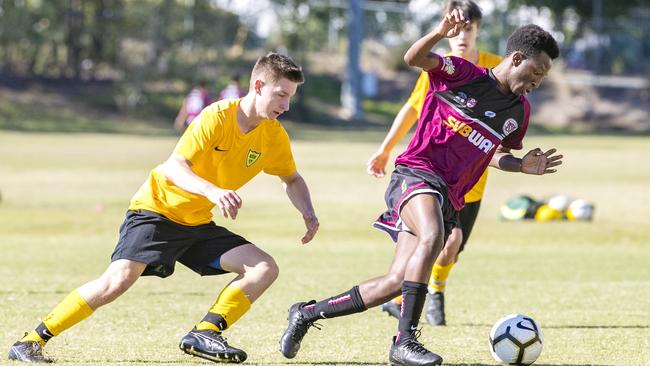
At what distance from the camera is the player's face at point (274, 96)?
21.4 ft

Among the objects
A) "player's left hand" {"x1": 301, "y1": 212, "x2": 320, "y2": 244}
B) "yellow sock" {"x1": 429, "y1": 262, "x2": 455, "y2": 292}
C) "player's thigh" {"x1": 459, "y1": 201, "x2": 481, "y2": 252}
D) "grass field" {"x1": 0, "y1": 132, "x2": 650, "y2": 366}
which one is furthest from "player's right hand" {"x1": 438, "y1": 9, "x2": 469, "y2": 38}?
"yellow sock" {"x1": 429, "y1": 262, "x2": 455, "y2": 292}

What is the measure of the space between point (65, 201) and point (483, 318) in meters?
13.0

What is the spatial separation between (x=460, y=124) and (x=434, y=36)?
2.17 ft

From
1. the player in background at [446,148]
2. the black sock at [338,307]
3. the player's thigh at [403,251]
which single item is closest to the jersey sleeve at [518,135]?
the player in background at [446,148]

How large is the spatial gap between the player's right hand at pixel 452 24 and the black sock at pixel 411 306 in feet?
4.51

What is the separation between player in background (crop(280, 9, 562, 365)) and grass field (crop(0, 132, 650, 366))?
1.49 feet

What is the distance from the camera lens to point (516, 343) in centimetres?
669

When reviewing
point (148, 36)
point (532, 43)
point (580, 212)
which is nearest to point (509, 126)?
point (532, 43)

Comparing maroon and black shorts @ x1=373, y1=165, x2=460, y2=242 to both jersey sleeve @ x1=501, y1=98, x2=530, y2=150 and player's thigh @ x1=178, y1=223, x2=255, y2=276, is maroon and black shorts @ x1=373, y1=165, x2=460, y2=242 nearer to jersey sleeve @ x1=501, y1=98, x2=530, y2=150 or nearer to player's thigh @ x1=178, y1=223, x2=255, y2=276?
jersey sleeve @ x1=501, y1=98, x2=530, y2=150

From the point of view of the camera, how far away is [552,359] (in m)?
7.04

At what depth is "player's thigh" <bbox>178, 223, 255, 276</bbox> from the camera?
6695mm

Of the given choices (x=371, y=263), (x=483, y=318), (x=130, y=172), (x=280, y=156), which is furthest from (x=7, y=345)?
(x=130, y=172)

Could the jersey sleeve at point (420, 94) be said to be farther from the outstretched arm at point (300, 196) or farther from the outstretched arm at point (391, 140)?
the outstretched arm at point (300, 196)

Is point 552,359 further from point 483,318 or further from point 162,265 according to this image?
point 162,265
